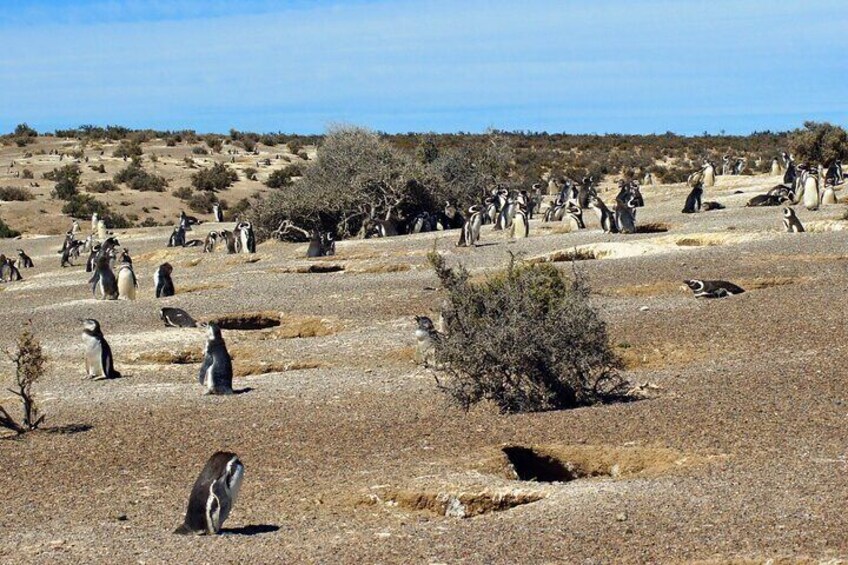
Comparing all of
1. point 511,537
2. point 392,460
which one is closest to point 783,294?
point 392,460

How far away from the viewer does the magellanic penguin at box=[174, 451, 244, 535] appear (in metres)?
8.13

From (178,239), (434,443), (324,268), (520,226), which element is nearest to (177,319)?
(324,268)

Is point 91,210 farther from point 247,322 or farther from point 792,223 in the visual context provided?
point 247,322

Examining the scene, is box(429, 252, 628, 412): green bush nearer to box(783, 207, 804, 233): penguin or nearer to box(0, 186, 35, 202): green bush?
box(783, 207, 804, 233): penguin

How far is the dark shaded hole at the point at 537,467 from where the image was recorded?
992 cm

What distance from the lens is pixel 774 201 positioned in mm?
31359

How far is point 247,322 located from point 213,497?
36.5ft

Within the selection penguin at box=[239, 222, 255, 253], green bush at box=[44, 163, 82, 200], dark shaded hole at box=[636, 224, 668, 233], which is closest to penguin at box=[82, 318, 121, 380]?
dark shaded hole at box=[636, 224, 668, 233]

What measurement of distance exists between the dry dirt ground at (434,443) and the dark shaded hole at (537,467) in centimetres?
2

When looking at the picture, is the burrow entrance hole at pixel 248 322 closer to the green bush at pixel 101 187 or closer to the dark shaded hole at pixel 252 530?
the dark shaded hole at pixel 252 530

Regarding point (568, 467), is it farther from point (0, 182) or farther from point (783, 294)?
point (0, 182)

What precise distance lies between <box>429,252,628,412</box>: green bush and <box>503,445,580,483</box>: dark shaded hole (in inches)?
66.3

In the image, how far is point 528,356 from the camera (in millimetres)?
12102

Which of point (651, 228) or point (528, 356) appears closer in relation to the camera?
point (528, 356)
